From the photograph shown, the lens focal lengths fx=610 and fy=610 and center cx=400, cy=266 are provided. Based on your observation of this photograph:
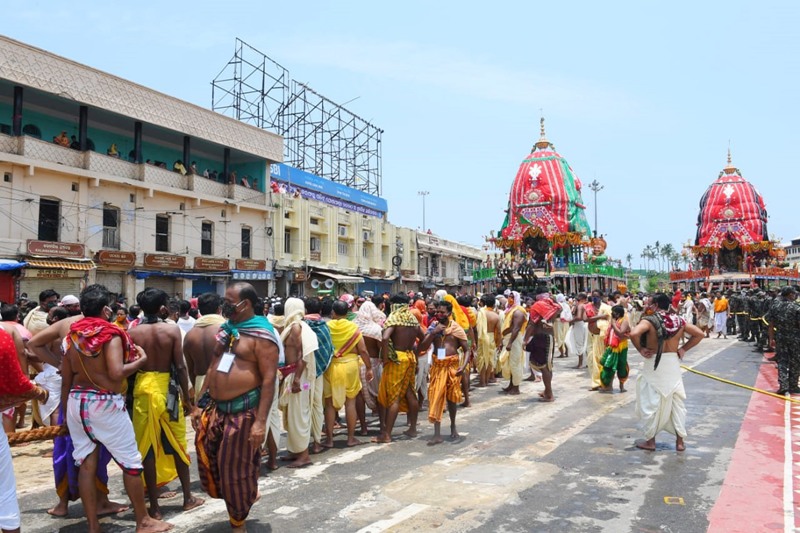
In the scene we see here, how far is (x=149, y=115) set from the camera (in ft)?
74.1

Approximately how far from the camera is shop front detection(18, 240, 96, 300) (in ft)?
59.8

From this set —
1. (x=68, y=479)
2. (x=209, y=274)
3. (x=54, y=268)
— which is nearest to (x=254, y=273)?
(x=209, y=274)

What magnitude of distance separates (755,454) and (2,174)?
20175 mm

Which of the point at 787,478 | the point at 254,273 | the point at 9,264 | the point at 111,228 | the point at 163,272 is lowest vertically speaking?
the point at 787,478

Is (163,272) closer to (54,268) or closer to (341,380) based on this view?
(54,268)

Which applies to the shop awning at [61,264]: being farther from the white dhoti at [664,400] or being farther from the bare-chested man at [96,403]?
the white dhoti at [664,400]

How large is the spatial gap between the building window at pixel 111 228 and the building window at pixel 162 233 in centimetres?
183

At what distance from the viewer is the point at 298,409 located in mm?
6293

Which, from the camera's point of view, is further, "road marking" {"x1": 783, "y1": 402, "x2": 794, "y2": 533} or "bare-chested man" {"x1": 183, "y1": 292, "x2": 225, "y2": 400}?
"bare-chested man" {"x1": 183, "y1": 292, "x2": 225, "y2": 400}

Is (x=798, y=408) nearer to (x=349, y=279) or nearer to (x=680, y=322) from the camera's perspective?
(x=680, y=322)

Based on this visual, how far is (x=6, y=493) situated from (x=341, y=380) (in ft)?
12.5

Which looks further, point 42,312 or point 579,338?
point 579,338

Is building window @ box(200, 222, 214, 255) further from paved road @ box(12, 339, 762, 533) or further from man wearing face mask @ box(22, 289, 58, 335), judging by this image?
paved road @ box(12, 339, 762, 533)

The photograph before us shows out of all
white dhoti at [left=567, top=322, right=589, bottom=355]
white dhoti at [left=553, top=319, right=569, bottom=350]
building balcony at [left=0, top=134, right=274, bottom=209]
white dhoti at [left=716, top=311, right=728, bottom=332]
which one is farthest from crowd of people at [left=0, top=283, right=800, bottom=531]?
white dhoti at [left=716, top=311, right=728, bottom=332]
